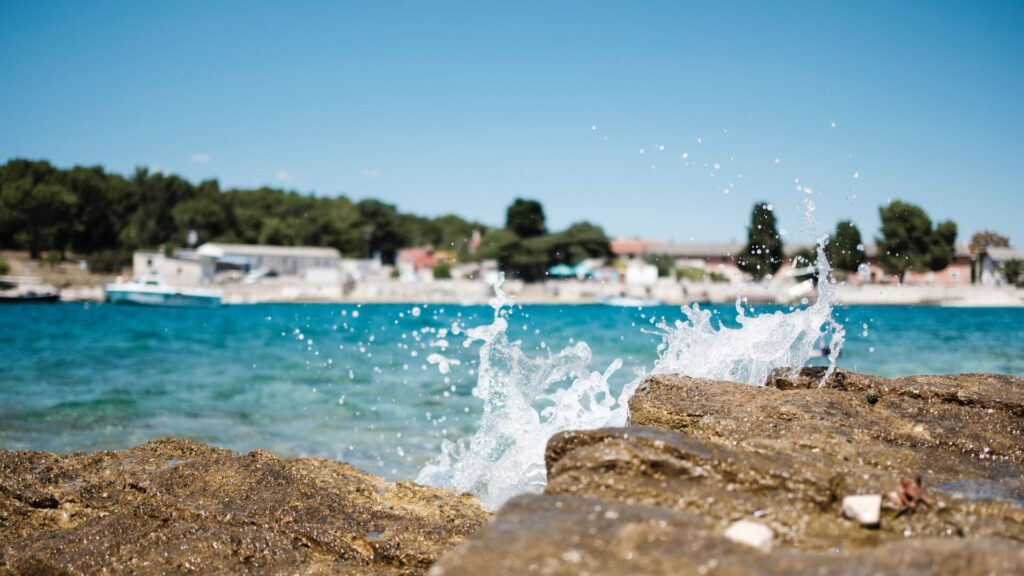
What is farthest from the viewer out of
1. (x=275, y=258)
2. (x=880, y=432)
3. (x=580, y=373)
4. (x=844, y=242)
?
(x=275, y=258)

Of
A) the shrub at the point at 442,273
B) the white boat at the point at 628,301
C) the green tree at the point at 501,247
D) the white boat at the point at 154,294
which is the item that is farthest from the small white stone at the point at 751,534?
the green tree at the point at 501,247

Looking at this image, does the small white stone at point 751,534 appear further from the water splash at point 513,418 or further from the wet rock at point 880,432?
the water splash at point 513,418

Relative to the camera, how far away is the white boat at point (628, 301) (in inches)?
3410

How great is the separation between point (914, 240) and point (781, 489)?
95.4 meters

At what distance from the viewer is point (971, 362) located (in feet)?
71.7

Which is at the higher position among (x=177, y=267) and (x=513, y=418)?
(x=177, y=267)

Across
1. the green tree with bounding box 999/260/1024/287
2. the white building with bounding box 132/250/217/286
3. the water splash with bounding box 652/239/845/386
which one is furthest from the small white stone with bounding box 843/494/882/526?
the green tree with bounding box 999/260/1024/287

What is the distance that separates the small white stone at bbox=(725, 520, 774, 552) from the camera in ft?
7.88

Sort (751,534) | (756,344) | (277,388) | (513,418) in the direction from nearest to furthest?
(751,534) < (756,344) < (513,418) < (277,388)

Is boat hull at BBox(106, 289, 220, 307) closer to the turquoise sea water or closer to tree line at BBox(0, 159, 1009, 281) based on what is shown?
tree line at BBox(0, 159, 1009, 281)

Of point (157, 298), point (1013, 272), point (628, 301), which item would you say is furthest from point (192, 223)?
point (1013, 272)

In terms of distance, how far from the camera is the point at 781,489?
9.55 feet

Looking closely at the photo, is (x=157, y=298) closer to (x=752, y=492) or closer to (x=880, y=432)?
(x=880, y=432)

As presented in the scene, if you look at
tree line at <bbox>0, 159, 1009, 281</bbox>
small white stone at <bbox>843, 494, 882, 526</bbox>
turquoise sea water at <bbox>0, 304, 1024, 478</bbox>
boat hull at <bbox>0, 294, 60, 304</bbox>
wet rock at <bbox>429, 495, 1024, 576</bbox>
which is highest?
tree line at <bbox>0, 159, 1009, 281</bbox>
